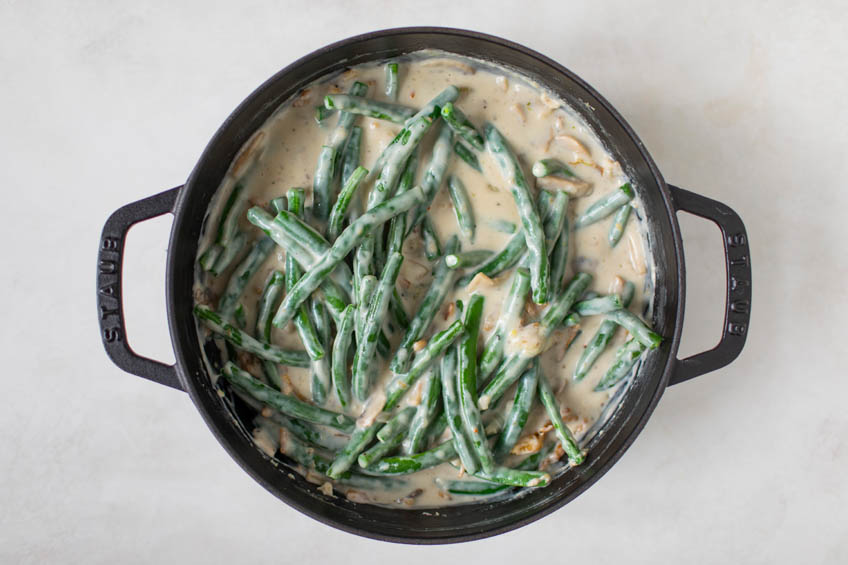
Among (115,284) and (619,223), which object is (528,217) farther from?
(115,284)

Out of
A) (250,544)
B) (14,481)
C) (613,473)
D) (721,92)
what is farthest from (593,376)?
(14,481)

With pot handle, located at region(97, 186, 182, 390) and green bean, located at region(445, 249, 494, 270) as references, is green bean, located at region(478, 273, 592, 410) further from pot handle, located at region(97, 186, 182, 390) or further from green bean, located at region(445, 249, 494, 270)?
pot handle, located at region(97, 186, 182, 390)

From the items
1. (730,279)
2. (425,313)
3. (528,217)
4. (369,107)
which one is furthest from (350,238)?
(730,279)

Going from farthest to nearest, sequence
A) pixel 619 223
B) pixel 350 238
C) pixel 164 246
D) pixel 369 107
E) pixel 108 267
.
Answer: pixel 164 246 < pixel 619 223 < pixel 369 107 < pixel 350 238 < pixel 108 267

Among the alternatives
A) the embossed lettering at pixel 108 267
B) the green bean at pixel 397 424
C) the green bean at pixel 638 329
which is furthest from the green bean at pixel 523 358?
the embossed lettering at pixel 108 267

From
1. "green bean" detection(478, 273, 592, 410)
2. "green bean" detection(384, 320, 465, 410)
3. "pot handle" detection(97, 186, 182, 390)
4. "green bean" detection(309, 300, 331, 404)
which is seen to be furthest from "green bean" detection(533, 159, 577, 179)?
"pot handle" detection(97, 186, 182, 390)
